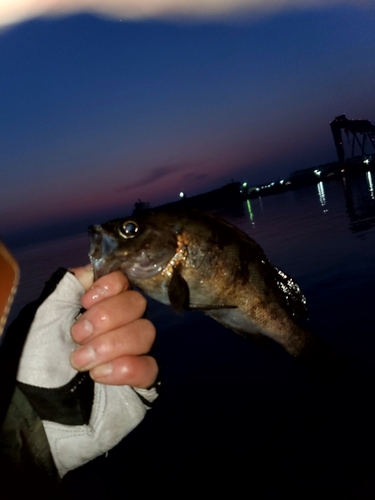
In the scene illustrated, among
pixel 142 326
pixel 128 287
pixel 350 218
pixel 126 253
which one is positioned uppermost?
pixel 126 253

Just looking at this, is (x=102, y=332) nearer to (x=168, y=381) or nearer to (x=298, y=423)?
(x=298, y=423)

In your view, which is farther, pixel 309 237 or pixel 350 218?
pixel 350 218

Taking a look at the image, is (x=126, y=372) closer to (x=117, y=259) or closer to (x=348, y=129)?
(x=117, y=259)

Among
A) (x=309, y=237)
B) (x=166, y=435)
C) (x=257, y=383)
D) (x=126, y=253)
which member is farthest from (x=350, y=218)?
(x=126, y=253)

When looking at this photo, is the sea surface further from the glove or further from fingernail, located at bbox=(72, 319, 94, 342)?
fingernail, located at bbox=(72, 319, 94, 342)

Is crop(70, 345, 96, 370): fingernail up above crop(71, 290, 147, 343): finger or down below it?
below

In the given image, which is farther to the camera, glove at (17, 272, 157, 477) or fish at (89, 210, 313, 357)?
fish at (89, 210, 313, 357)

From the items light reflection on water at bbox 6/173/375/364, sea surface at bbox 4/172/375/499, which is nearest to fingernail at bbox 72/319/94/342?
sea surface at bbox 4/172/375/499

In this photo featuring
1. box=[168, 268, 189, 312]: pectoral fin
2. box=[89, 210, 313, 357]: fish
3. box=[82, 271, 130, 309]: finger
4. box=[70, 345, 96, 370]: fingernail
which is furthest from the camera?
box=[89, 210, 313, 357]: fish
